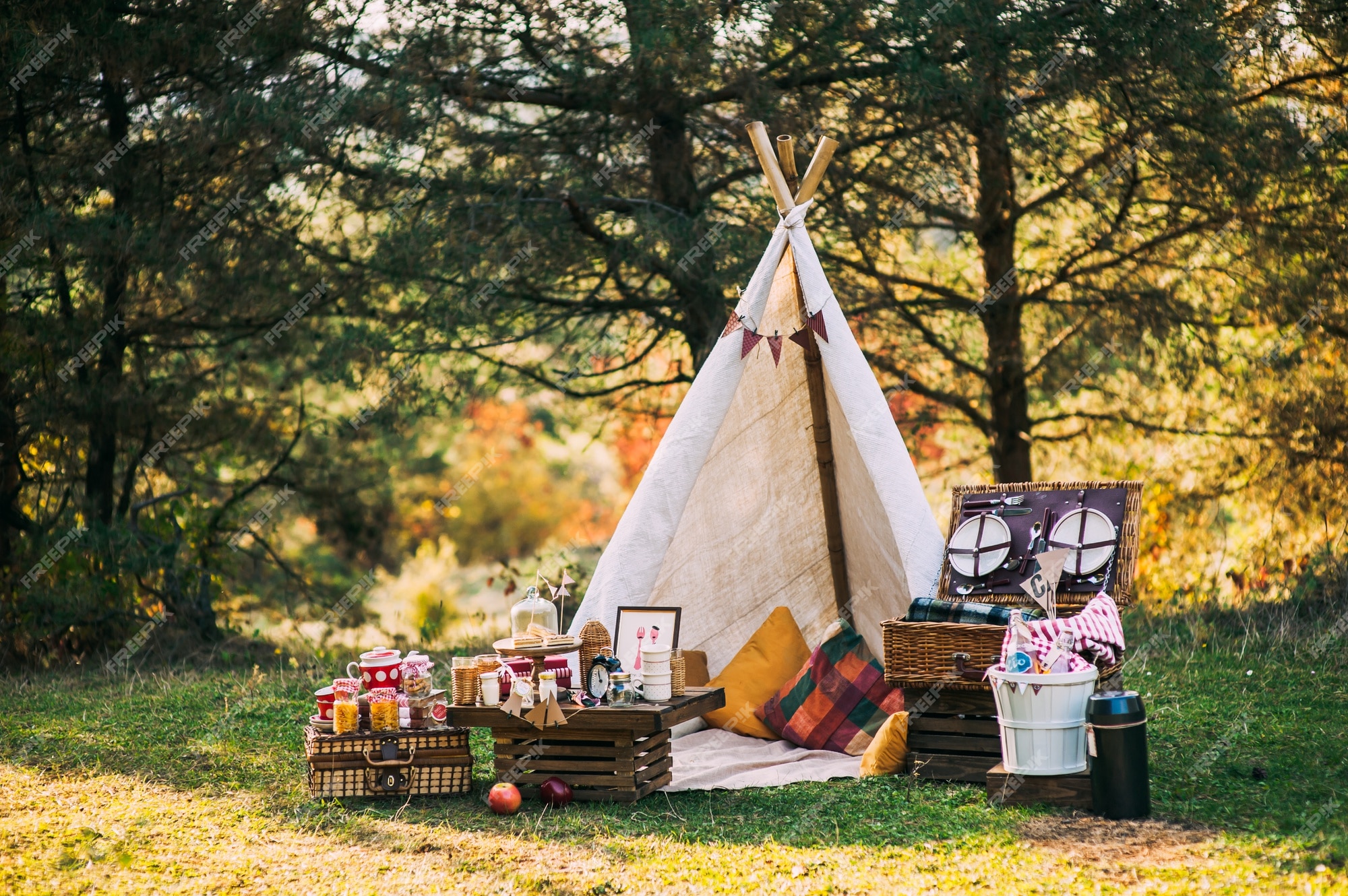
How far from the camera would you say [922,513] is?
384 centimetres

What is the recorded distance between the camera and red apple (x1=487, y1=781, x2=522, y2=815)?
10.6 feet

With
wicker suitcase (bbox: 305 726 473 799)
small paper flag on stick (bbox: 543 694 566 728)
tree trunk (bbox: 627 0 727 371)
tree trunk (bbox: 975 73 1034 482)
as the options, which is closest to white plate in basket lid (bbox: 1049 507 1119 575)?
small paper flag on stick (bbox: 543 694 566 728)

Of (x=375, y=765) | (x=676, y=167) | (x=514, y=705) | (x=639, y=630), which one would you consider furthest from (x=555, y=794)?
(x=676, y=167)

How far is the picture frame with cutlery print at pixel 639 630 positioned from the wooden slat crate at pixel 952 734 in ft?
2.61

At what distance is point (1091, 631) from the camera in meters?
3.24

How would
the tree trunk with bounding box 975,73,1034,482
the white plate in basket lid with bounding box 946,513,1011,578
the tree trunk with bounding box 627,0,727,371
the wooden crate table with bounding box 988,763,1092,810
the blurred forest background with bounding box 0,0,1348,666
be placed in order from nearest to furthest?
the wooden crate table with bounding box 988,763,1092,810 < the white plate in basket lid with bounding box 946,513,1011,578 < the tree trunk with bounding box 627,0,727,371 < the blurred forest background with bounding box 0,0,1348,666 < the tree trunk with bounding box 975,73,1034,482

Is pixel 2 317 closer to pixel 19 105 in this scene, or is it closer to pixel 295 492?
pixel 19 105

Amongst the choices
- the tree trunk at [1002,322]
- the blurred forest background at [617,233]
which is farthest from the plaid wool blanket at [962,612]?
the tree trunk at [1002,322]

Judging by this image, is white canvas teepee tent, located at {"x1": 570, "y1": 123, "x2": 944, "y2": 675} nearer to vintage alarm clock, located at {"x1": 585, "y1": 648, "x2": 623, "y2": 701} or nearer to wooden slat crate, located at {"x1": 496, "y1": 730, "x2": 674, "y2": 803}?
vintage alarm clock, located at {"x1": 585, "y1": 648, "x2": 623, "y2": 701}

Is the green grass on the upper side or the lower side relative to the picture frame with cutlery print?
lower

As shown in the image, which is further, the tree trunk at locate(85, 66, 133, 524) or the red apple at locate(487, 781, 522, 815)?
the tree trunk at locate(85, 66, 133, 524)

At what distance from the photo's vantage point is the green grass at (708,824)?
2672 mm

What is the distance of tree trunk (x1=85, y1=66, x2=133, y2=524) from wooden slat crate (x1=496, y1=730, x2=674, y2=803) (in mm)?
3687

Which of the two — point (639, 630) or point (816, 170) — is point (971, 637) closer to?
point (639, 630)
